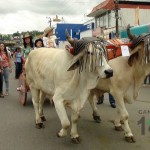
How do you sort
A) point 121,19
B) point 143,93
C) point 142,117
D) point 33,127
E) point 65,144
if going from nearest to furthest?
point 65,144, point 33,127, point 142,117, point 143,93, point 121,19

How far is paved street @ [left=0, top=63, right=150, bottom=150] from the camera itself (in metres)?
6.30

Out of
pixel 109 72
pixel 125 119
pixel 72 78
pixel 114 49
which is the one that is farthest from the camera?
pixel 114 49

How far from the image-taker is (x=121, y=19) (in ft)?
124

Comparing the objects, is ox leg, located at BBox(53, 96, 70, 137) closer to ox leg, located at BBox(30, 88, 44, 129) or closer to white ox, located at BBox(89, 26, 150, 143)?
white ox, located at BBox(89, 26, 150, 143)

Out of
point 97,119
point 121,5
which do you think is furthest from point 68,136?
point 121,5

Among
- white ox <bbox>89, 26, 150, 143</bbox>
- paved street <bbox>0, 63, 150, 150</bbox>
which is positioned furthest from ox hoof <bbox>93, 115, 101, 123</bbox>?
white ox <bbox>89, 26, 150, 143</bbox>

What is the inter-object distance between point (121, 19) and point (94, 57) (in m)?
32.6

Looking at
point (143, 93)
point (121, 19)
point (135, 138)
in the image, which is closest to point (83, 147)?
point (135, 138)

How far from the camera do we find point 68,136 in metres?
6.83

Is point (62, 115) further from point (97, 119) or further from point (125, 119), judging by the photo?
point (97, 119)

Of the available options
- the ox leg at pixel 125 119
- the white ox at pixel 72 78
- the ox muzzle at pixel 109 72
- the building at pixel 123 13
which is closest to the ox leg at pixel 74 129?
the white ox at pixel 72 78

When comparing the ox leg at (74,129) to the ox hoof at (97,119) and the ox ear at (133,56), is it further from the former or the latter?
the ox hoof at (97,119)

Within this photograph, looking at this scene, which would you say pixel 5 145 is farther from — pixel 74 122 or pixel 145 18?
pixel 145 18

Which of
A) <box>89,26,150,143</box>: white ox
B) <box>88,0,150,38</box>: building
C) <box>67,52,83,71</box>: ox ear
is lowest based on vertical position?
<box>89,26,150,143</box>: white ox
